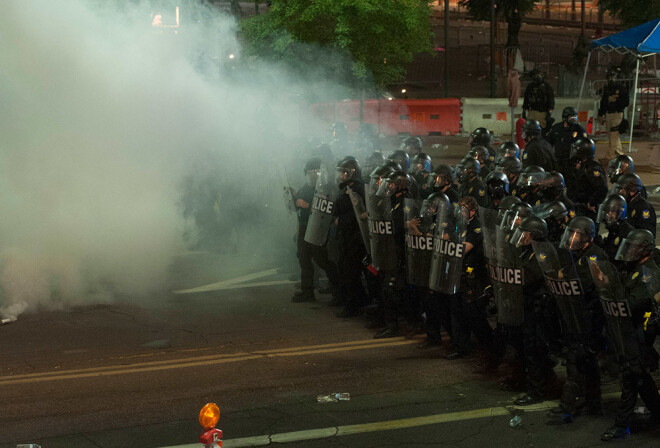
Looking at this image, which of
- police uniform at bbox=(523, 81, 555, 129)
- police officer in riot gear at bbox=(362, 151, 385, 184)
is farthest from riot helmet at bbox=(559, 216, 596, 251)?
police uniform at bbox=(523, 81, 555, 129)

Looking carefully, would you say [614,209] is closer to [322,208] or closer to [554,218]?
[554,218]

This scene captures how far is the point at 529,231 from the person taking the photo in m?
6.48

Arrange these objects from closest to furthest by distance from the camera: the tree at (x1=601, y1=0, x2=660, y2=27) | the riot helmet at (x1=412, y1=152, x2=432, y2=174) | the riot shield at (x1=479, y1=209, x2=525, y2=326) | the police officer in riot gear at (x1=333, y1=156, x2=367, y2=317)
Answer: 1. the riot shield at (x1=479, y1=209, x2=525, y2=326)
2. the police officer in riot gear at (x1=333, y1=156, x2=367, y2=317)
3. the riot helmet at (x1=412, y1=152, x2=432, y2=174)
4. the tree at (x1=601, y1=0, x2=660, y2=27)

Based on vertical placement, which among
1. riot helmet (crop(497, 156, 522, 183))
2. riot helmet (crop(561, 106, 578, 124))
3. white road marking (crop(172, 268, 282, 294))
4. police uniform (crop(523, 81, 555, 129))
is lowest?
white road marking (crop(172, 268, 282, 294))

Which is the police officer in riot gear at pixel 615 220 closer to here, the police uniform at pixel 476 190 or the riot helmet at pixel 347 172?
the police uniform at pixel 476 190

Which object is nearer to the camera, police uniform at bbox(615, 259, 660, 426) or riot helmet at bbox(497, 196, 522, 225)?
police uniform at bbox(615, 259, 660, 426)

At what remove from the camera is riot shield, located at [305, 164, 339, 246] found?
9727mm

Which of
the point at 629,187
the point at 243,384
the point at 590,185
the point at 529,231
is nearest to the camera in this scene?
the point at 529,231

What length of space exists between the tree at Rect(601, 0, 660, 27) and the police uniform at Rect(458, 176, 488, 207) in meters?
26.7

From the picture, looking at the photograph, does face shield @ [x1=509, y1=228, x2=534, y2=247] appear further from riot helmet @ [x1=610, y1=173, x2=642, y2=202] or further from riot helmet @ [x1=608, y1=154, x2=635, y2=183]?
riot helmet @ [x1=608, y1=154, x2=635, y2=183]

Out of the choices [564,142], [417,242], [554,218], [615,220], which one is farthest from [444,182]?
[564,142]

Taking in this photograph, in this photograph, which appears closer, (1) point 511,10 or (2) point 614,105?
(2) point 614,105

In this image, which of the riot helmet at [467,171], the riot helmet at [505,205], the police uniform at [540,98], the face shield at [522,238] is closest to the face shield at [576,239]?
the face shield at [522,238]

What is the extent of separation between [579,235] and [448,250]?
1.62 meters
